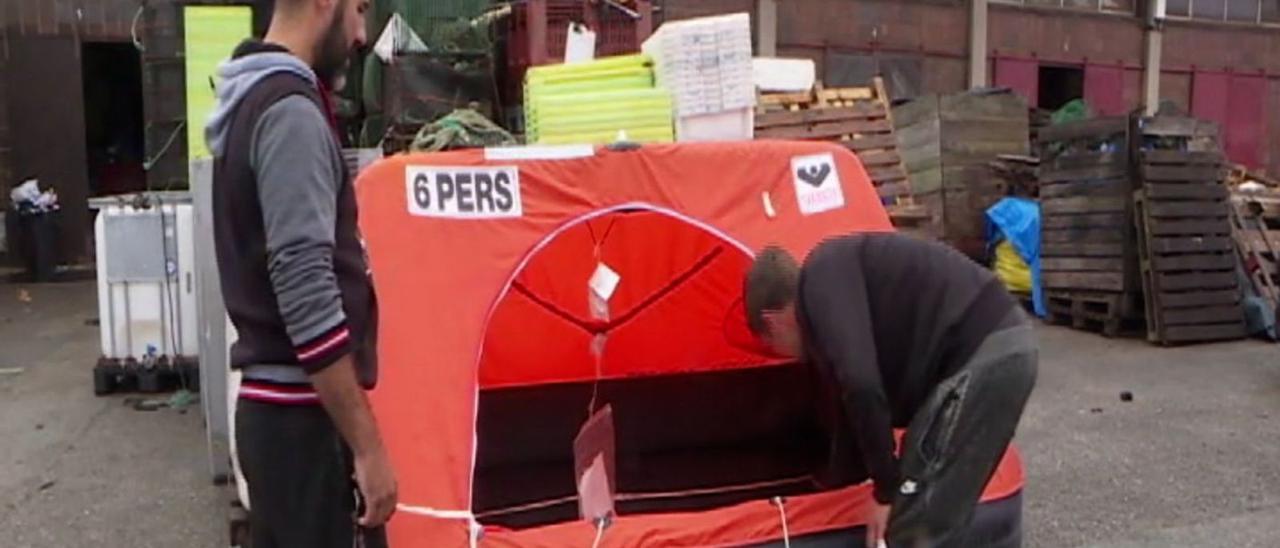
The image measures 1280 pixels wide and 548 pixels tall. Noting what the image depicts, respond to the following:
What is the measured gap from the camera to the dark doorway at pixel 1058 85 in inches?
727

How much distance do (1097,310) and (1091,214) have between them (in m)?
0.86

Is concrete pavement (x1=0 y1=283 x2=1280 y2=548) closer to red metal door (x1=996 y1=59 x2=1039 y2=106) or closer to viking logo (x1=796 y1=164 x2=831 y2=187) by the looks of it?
viking logo (x1=796 y1=164 x2=831 y2=187)

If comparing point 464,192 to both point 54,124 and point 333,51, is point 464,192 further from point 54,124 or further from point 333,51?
point 54,124

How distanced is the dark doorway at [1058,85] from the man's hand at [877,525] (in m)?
16.2

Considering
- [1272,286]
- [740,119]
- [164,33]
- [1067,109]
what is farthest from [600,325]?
[1067,109]

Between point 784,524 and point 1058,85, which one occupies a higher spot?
point 1058,85

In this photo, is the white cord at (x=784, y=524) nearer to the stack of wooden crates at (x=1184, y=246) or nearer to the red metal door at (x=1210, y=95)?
the stack of wooden crates at (x=1184, y=246)

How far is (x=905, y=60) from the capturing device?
55.1 ft

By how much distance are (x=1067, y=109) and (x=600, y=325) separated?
10470 mm

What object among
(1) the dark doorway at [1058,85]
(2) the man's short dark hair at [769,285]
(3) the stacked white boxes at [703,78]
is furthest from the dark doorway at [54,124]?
(1) the dark doorway at [1058,85]

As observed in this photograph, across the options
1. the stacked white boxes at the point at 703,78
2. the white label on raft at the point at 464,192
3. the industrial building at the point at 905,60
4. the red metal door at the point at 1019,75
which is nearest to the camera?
the white label on raft at the point at 464,192

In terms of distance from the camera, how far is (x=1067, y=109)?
46.0ft

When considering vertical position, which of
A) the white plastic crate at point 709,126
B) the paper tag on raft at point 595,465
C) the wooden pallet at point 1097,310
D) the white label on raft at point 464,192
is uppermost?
the white plastic crate at point 709,126

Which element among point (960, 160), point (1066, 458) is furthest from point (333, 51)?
point (960, 160)
